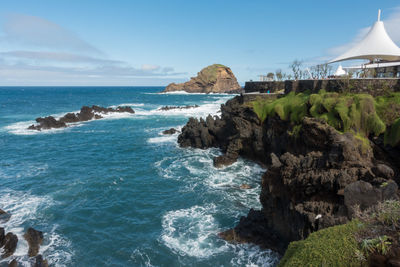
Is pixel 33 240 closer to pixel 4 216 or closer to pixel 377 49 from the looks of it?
pixel 4 216

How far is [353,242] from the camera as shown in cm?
684

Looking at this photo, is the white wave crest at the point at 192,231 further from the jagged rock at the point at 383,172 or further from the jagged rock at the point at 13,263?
the jagged rock at the point at 383,172

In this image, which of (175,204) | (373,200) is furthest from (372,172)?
(175,204)

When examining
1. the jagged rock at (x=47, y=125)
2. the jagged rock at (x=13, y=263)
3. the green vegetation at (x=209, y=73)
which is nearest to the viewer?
the jagged rock at (x=13, y=263)

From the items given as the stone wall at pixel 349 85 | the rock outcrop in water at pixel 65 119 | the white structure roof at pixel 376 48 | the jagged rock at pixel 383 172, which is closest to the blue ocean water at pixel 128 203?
the jagged rock at pixel 383 172

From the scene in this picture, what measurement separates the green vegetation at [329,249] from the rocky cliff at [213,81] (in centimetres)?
14635

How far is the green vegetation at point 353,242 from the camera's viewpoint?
638 centimetres

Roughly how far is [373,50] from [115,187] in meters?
27.6

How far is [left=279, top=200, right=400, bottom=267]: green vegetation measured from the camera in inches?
251

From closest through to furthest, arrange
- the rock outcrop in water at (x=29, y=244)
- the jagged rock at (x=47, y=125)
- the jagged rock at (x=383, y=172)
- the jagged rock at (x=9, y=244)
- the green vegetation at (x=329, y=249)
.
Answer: the green vegetation at (x=329, y=249)
the jagged rock at (x=383, y=172)
the rock outcrop in water at (x=29, y=244)
the jagged rock at (x=9, y=244)
the jagged rock at (x=47, y=125)

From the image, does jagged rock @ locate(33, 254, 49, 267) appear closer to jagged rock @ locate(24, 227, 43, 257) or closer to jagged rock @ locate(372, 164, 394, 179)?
jagged rock @ locate(24, 227, 43, 257)

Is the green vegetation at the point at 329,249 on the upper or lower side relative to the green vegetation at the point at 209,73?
lower

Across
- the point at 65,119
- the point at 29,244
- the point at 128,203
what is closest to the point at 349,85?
the point at 128,203

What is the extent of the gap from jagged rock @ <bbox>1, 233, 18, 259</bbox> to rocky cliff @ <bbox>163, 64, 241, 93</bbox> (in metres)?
142
